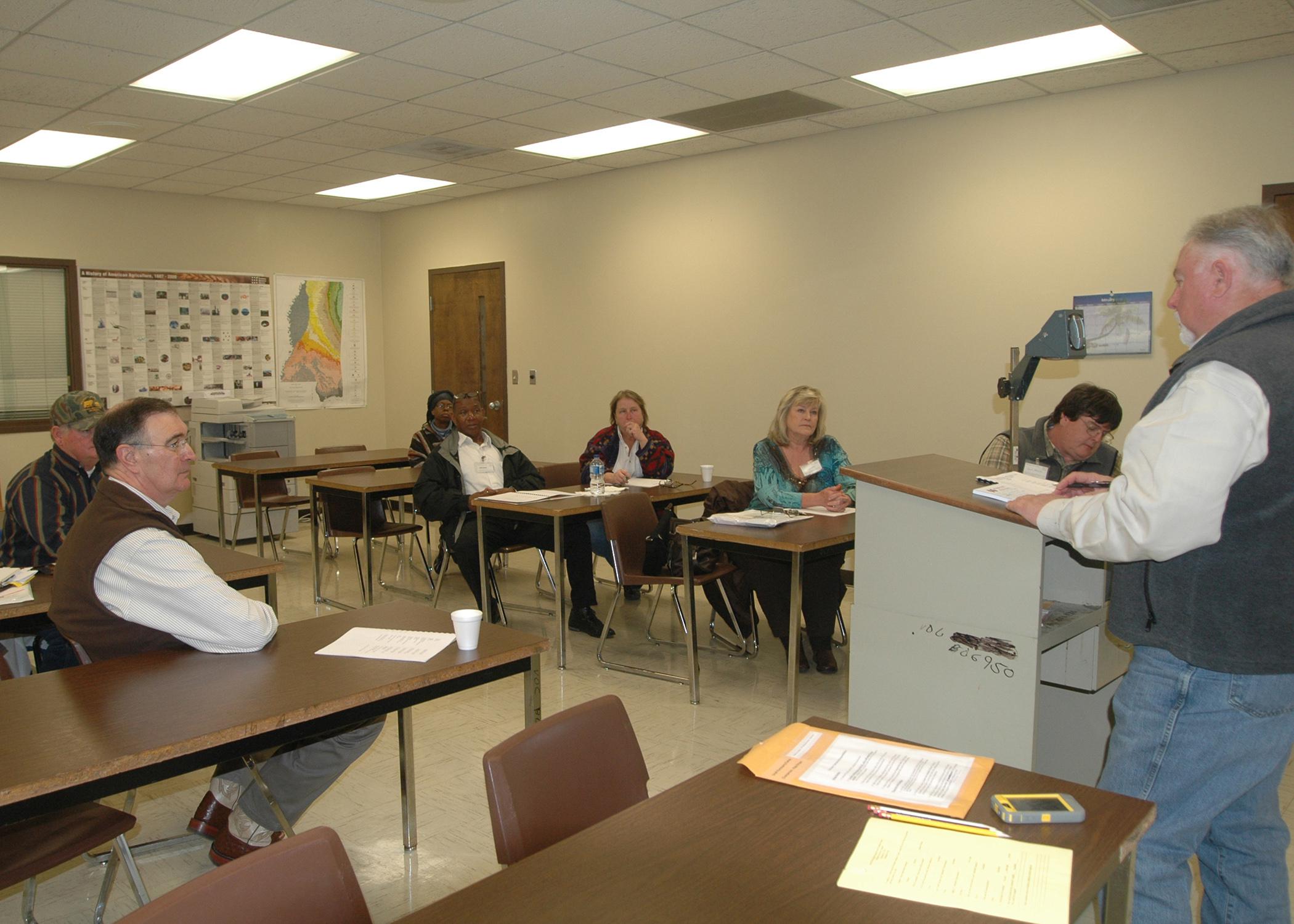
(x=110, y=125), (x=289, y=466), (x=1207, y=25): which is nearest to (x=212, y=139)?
(x=110, y=125)

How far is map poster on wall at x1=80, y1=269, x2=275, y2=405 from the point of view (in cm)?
792

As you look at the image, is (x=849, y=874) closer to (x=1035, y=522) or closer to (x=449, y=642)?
(x=1035, y=522)

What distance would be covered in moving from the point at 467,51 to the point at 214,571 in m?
2.83

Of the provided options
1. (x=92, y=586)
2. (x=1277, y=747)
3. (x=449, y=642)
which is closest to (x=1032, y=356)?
(x=1277, y=747)

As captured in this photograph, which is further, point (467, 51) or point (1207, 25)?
point (467, 51)

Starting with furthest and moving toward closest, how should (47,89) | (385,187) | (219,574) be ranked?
(385,187) < (47,89) < (219,574)

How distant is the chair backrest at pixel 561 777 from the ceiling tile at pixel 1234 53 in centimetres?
468

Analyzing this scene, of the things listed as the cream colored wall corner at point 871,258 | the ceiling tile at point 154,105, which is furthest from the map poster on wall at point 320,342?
the ceiling tile at point 154,105

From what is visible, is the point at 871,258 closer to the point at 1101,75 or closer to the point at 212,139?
the point at 1101,75

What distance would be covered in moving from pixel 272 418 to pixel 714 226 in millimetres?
3877

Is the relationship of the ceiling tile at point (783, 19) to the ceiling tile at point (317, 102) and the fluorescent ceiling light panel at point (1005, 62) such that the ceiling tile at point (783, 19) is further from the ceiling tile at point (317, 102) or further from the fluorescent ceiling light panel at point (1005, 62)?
the ceiling tile at point (317, 102)

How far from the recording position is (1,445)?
746 cm

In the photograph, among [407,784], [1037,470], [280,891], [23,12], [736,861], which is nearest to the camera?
[280,891]

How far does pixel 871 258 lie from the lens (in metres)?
6.28
